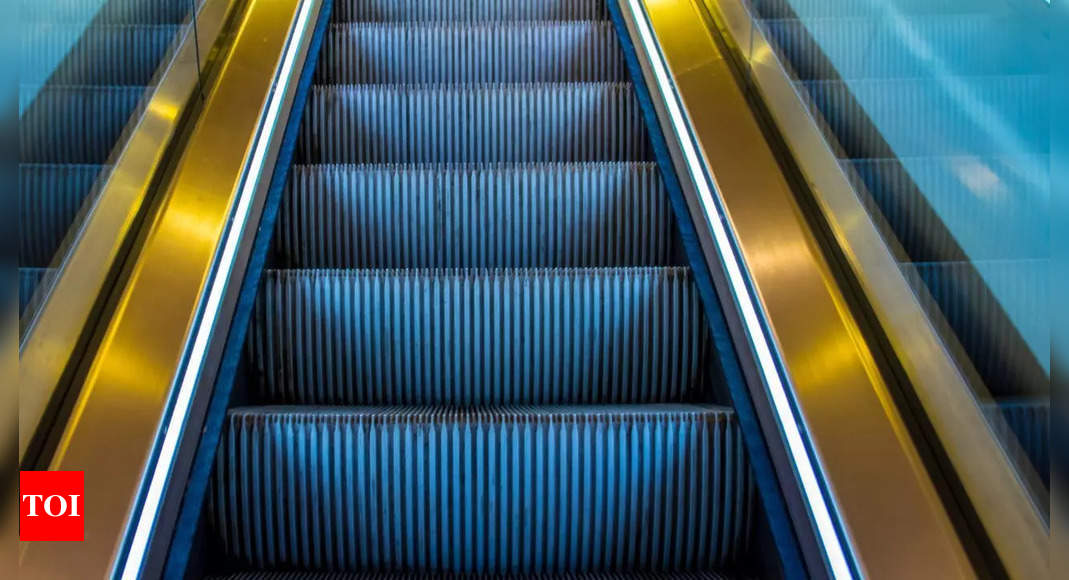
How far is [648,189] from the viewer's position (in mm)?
3129

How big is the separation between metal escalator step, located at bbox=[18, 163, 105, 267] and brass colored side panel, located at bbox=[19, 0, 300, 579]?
0.20 m

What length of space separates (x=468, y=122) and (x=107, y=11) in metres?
1.45

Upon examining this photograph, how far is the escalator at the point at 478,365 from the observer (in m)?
2.22

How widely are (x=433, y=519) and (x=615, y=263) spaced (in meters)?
1.16

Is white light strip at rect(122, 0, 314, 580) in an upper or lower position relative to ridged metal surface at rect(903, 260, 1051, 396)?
upper

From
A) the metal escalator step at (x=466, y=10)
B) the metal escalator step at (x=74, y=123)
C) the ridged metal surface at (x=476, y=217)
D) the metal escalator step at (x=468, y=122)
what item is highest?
the metal escalator step at (x=466, y=10)

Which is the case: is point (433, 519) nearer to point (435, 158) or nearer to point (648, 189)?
point (648, 189)

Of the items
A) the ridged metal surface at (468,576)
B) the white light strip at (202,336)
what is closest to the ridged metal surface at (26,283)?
the white light strip at (202,336)

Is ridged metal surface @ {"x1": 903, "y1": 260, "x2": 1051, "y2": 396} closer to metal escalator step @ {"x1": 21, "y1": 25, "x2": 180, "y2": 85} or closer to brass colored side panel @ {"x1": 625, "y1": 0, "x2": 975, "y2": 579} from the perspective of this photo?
brass colored side panel @ {"x1": 625, "y1": 0, "x2": 975, "y2": 579}

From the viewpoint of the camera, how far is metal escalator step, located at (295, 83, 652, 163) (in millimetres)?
3615

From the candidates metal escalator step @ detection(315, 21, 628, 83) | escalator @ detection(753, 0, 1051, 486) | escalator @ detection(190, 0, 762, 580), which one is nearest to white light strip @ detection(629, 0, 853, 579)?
escalator @ detection(190, 0, 762, 580)

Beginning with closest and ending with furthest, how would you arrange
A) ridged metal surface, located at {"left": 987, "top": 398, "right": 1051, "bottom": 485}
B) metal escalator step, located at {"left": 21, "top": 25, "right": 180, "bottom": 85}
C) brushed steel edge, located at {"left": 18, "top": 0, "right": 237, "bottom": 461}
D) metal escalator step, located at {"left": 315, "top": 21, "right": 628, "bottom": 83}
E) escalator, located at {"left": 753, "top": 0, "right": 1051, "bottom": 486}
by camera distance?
ridged metal surface, located at {"left": 987, "top": 398, "right": 1051, "bottom": 485}
escalator, located at {"left": 753, "top": 0, "right": 1051, "bottom": 486}
brushed steel edge, located at {"left": 18, "top": 0, "right": 237, "bottom": 461}
metal escalator step, located at {"left": 21, "top": 25, "right": 180, "bottom": 85}
metal escalator step, located at {"left": 315, "top": 21, "right": 628, "bottom": 83}

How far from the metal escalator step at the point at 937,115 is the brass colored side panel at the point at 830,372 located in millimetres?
221

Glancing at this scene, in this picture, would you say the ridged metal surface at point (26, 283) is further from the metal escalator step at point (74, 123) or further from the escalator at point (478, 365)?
the escalator at point (478, 365)
